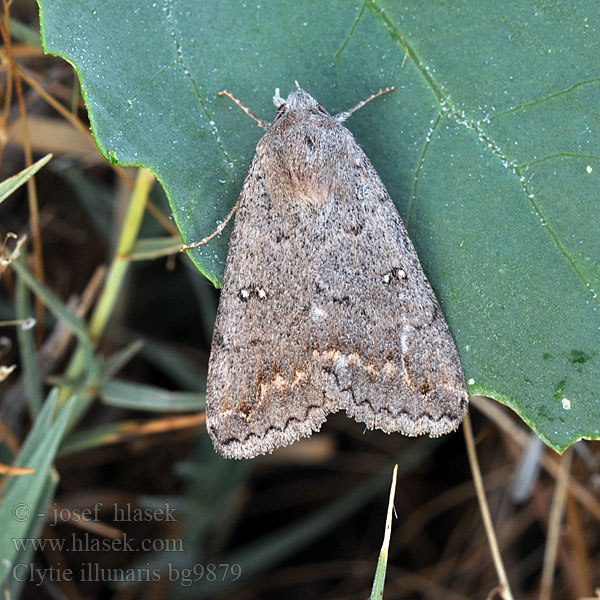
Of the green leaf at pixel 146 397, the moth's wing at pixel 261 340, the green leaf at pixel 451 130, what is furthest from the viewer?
the green leaf at pixel 146 397

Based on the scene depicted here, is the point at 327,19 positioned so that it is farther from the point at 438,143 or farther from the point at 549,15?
the point at 549,15

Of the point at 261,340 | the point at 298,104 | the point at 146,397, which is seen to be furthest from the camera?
the point at 146,397

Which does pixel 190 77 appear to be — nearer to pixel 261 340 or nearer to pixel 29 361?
pixel 261 340

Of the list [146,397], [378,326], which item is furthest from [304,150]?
[146,397]

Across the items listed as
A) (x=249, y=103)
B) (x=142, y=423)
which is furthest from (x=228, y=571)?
(x=249, y=103)

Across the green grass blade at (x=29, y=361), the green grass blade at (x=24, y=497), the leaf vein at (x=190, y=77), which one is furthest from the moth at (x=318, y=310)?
the green grass blade at (x=29, y=361)

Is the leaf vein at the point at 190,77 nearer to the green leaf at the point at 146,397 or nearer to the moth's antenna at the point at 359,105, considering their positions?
the moth's antenna at the point at 359,105

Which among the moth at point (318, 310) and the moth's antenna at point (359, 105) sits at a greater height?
the moth's antenna at point (359, 105)
